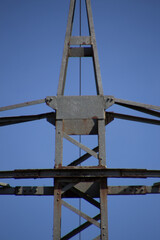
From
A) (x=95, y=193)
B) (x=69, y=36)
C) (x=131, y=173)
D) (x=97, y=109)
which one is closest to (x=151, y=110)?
(x=97, y=109)

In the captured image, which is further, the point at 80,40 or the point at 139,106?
the point at 80,40

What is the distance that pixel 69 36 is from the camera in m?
11.1

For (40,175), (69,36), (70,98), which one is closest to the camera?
(40,175)

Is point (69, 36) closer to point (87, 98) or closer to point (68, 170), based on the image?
point (87, 98)

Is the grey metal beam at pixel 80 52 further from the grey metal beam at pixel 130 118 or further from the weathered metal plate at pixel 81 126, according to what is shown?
the weathered metal plate at pixel 81 126

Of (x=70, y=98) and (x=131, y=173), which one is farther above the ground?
(x=70, y=98)

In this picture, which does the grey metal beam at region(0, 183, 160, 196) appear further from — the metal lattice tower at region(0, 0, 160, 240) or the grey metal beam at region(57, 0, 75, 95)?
the grey metal beam at region(57, 0, 75, 95)

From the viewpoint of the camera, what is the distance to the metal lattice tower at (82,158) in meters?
8.51

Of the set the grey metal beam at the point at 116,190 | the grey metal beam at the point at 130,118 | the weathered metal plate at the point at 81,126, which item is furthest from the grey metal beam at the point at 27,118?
the grey metal beam at the point at 116,190

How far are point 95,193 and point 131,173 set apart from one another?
1.87 meters

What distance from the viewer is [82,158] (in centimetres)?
1077

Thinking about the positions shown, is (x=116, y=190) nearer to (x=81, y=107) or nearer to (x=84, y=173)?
(x=84, y=173)

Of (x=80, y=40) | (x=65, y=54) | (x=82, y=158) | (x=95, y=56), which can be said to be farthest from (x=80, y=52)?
(x=82, y=158)

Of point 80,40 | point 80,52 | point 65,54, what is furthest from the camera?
point 80,52
